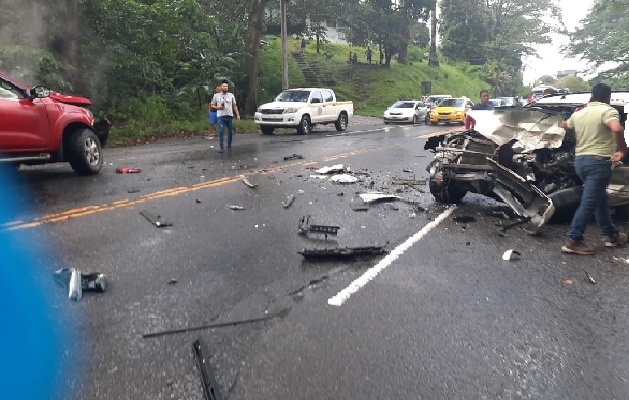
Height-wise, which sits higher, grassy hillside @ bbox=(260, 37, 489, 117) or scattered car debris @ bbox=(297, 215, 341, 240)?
grassy hillside @ bbox=(260, 37, 489, 117)

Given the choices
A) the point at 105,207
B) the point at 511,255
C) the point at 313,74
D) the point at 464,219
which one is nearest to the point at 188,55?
the point at 105,207

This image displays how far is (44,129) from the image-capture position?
8.32 metres

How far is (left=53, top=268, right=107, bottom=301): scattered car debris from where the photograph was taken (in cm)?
405

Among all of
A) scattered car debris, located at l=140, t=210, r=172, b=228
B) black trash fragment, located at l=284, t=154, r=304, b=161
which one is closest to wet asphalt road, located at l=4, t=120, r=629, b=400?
scattered car debris, located at l=140, t=210, r=172, b=228

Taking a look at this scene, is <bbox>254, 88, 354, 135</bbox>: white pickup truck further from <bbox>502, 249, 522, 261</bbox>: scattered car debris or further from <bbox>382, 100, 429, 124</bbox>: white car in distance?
<bbox>502, 249, 522, 261</bbox>: scattered car debris

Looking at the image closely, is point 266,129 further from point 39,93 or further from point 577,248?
point 577,248

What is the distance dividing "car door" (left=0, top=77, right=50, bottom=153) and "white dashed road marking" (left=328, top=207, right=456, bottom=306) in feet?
19.9

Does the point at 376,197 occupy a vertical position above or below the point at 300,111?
below

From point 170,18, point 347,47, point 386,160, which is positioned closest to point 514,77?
point 347,47

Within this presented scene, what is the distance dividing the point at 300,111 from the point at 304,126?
2.22 feet

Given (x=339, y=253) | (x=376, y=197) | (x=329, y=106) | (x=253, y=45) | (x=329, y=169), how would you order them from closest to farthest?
(x=339, y=253) < (x=376, y=197) < (x=329, y=169) < (x=329, y=106) < (x=253, y=45)

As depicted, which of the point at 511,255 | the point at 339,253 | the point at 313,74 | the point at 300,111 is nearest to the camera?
the point at 339,253

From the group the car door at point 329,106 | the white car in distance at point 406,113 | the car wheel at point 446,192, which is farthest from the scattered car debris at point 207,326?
the white car in distance at point 406,113

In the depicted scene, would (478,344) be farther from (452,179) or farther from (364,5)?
(364,5)
